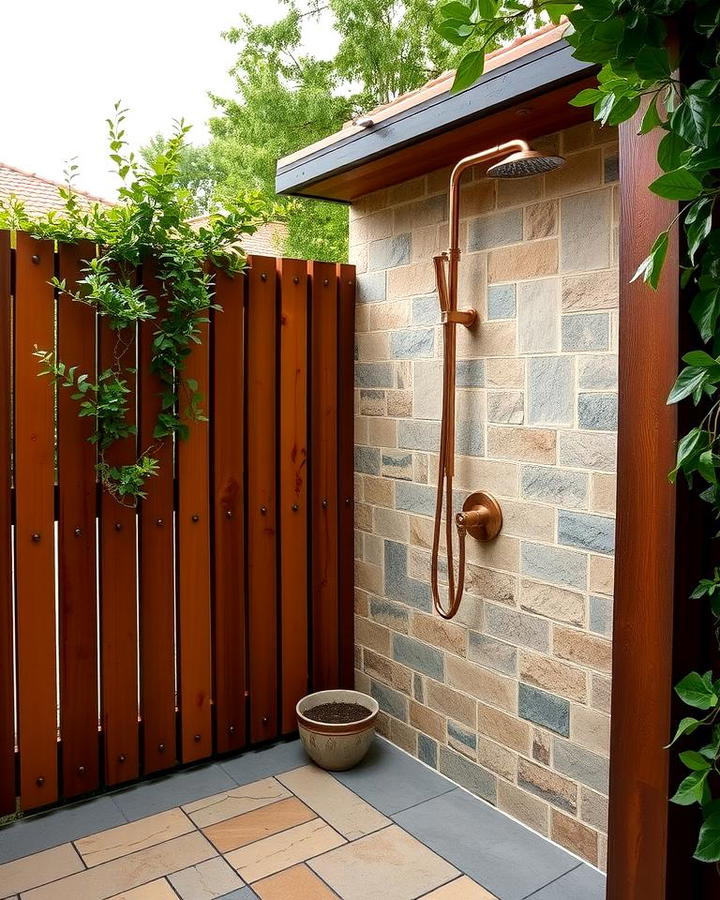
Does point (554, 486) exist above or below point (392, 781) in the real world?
above

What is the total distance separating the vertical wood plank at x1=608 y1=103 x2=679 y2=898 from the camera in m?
1.32

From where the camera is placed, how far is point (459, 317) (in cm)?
263

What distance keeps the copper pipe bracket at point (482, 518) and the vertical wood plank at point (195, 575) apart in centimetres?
94

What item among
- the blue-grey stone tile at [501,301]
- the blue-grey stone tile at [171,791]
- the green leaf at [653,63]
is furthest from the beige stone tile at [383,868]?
the green leaf at [653,63]

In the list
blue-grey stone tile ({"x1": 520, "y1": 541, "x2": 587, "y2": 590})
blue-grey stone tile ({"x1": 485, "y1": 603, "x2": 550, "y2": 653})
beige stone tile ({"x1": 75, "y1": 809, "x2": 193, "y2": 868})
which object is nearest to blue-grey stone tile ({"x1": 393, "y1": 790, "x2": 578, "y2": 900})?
blue-grey stone tile ({"x1": 485, "y1": 603, "x2": 550, "y2": 653})

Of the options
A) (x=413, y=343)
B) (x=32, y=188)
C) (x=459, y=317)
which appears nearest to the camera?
(x=459, y=317)

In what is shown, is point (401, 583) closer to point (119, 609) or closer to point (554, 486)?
point (554, 486)

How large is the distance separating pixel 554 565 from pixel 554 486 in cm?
24

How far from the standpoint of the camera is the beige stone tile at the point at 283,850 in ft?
7.61

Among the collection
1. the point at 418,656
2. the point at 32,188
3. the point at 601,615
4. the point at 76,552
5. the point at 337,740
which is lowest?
the point at 337,740

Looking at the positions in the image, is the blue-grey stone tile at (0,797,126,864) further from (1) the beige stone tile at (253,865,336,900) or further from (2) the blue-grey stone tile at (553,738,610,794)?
(2) the blue-grey stone tile at (553,738,610,794)

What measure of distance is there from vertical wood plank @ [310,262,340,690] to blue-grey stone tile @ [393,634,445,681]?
0.32 m

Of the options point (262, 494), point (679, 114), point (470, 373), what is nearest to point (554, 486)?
point (470, 373)

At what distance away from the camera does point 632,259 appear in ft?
4.46
